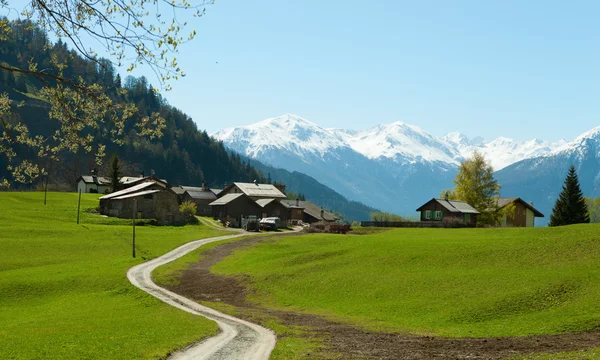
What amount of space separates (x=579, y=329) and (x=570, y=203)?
83.6m

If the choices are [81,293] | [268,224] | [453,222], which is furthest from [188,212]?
[81,293]

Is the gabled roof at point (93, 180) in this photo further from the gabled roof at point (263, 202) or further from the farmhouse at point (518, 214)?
the farmhouse at point (518, 214)

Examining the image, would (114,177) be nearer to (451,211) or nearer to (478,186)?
(451,211)

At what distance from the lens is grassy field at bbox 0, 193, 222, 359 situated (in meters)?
23.8

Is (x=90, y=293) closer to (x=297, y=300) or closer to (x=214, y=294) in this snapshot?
(x=214, y=294)

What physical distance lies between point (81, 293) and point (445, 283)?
30.0 m

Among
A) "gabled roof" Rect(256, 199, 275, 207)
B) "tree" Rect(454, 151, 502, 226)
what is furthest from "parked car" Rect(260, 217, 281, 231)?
"tree" Rect(454, 151, 502, 226)

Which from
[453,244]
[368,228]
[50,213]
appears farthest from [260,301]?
[50,213]

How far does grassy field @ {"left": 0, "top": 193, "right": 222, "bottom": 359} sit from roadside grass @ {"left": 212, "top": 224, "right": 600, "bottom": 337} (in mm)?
10673

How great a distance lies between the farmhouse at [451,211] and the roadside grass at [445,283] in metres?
46.3

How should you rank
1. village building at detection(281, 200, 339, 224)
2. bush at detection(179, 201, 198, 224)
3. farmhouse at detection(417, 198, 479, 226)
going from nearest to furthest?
farmhouse at detection(417, 198, 479, 226) → bush at detection(179, 201, 198, 224) → village building at detection(281, 200, 339, 224)

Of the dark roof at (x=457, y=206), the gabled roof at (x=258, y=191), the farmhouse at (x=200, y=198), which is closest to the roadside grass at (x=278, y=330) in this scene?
the dark roof at (x=457, y=206)

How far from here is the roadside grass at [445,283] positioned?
1304 inches

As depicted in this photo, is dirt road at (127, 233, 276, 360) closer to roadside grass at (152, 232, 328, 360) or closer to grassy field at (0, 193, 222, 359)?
roadside grass at (152, 232, 328, 360)
